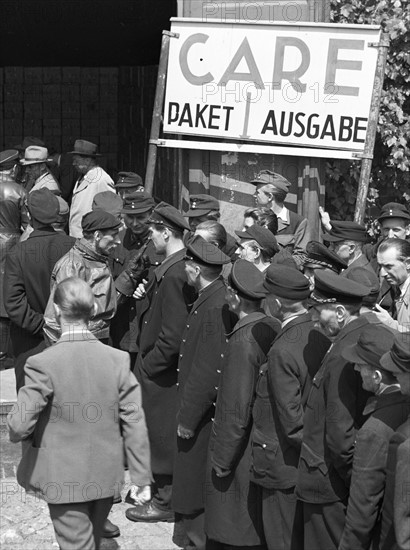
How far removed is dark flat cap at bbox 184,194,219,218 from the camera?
26.2 ft

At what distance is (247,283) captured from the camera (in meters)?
6.01

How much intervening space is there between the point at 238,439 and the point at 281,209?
3053 millimetres

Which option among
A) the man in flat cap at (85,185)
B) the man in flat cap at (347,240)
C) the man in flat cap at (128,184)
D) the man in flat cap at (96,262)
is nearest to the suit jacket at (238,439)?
the man in flat cap at (96,262)

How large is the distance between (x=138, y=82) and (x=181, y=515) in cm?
1002

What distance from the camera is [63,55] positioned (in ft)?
54.0

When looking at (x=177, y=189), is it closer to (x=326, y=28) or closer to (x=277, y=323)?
(x=326, y=28)

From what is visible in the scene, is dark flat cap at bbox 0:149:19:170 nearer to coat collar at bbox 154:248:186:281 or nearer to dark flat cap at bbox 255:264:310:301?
coat collar at bbox 154:248:186:281

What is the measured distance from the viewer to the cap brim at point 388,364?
4828mm

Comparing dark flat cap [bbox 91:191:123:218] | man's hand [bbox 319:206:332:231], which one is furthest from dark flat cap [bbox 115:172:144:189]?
man's hand [bbox 319:206:332:231]

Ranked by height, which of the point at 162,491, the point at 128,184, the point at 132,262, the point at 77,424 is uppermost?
the point at 128,184

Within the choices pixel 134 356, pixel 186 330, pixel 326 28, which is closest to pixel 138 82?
pixel 326 28

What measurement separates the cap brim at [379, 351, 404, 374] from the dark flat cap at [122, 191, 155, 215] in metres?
3.31

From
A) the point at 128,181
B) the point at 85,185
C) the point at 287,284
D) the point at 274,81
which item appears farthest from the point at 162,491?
the point at 85,185

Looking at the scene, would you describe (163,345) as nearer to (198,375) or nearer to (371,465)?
(198,375)
